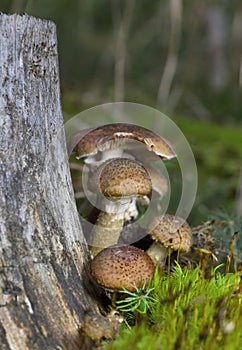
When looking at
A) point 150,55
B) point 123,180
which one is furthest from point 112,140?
point 150,55

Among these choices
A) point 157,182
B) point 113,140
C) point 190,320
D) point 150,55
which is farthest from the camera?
point 150,55

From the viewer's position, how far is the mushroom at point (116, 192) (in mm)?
2281

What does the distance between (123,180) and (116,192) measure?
0.07 m

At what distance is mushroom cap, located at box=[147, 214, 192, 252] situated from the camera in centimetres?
240

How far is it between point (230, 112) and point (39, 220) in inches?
328

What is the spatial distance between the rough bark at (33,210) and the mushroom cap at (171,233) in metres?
0.47

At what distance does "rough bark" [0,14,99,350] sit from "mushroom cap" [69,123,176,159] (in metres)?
0.39

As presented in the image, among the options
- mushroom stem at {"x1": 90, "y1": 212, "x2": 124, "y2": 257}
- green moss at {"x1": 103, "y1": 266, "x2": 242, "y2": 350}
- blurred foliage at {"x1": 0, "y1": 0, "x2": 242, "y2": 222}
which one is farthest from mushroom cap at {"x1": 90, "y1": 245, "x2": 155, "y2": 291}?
blurred foliage at {"x1": 0, "y1": 0, "x2": 242, "y2": 222}

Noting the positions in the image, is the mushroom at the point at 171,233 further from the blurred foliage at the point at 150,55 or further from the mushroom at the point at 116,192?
the blurred foliage at the point at 150,55

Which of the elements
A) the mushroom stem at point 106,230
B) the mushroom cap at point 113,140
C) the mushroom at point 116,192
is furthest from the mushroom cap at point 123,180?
the mushroom stem at point 106,230

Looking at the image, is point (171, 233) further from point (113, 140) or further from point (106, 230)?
point (113, 140)

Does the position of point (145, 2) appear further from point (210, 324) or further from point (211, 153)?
point (210, 324)

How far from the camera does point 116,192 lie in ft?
7.51

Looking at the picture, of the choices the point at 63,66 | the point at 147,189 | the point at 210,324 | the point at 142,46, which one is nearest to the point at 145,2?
the point at 142,46
